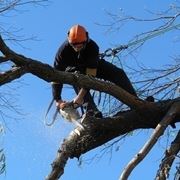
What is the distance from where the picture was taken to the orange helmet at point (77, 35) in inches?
226

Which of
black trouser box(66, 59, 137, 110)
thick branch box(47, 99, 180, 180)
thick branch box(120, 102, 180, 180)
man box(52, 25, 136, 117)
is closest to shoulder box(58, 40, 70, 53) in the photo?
man box(52, 25, 136, 117)

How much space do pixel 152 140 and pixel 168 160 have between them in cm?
23

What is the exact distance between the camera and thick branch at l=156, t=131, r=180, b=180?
15.8ft

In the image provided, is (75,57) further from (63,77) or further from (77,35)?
(63,77)

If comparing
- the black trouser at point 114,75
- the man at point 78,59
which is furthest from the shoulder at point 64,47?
the black trouser at point 114,75

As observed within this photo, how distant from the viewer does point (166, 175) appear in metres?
4.79

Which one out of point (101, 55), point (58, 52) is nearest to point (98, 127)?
point (58, 52)

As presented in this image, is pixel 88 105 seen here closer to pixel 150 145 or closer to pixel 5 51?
pixel 150 145

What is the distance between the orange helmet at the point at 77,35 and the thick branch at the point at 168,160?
52.6 inches

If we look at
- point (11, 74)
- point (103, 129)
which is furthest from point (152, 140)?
point (11, 74)

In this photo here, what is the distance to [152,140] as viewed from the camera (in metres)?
4.89

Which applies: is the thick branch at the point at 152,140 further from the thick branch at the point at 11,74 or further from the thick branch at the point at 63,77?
the thick branch at the point at 11,74

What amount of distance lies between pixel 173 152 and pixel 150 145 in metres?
0.32

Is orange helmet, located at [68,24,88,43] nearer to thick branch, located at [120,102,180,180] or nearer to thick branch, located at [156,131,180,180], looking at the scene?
thick branch, located at [120,102,180,180]
